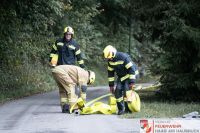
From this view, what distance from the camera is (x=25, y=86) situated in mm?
26938

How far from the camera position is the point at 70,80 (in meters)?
16.7

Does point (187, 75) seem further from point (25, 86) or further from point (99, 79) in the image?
point (99, 79)

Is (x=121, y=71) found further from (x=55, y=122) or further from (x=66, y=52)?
(x=55, y=122)

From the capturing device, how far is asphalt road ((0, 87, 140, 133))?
12875mm

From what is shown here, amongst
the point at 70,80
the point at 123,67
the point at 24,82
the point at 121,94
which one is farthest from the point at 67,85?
the point at 24,82

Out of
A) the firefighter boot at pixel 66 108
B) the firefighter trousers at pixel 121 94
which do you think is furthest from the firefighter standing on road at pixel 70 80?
the firefighter trousers at pixel 121 94

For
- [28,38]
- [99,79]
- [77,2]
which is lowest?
[99,79]

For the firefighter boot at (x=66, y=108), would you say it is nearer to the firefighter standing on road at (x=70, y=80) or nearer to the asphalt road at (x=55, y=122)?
the firefighter standing on road at (x=70, y=80)

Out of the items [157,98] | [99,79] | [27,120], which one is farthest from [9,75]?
[99,79]

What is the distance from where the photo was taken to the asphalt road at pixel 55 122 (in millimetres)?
12875

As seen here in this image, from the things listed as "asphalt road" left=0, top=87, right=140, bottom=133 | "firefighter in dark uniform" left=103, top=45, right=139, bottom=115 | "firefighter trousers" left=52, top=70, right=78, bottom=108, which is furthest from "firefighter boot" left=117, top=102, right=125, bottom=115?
"firefighter trousers" left=52, top=70, right=78, bottom=108

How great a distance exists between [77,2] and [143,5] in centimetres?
1460

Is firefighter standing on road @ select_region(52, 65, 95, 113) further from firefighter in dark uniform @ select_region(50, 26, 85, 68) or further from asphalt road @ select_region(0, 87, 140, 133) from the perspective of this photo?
asphalt road @ select_region(0, 87, 140, 133)

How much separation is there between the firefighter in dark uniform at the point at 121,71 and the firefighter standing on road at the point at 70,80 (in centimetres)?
81
